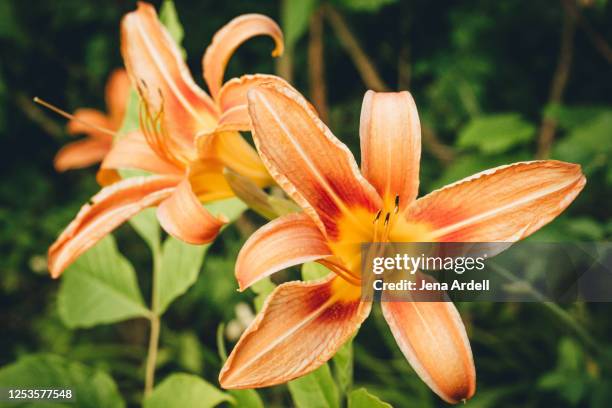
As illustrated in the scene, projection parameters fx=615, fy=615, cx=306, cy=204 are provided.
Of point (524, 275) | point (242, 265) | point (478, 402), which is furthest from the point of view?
point (478, 402)

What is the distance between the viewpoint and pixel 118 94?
1.67 metres

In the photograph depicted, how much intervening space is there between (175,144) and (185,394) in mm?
334

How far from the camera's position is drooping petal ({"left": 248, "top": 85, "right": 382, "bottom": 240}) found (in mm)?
613

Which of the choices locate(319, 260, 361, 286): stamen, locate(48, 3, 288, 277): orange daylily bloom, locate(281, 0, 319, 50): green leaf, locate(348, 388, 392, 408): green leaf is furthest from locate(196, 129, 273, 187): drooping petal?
locate(281, 0, 319, 50): green leaf

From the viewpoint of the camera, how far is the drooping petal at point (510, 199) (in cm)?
60

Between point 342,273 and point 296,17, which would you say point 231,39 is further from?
point 296,17

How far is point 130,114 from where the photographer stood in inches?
41.0

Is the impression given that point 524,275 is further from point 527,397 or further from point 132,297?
point 132,297

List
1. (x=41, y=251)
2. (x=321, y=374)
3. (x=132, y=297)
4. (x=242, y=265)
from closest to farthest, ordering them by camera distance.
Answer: (x=242, y=265) < (x=321, y=374) < (x=132, y=297) < (x=41, y=251)

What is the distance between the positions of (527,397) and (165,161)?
1.21 meters

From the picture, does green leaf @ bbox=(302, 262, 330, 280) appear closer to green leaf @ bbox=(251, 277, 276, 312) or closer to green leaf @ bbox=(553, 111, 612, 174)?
green leaf @ bbox=(251, 277, 276, 312)

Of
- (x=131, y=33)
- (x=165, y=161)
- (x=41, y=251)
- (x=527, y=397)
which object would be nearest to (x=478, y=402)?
(x=527, y=397)

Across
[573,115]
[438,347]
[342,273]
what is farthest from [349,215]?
[573,115]

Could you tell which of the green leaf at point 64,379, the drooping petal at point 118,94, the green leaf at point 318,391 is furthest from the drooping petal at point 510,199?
the drooping petal at point 118,94
